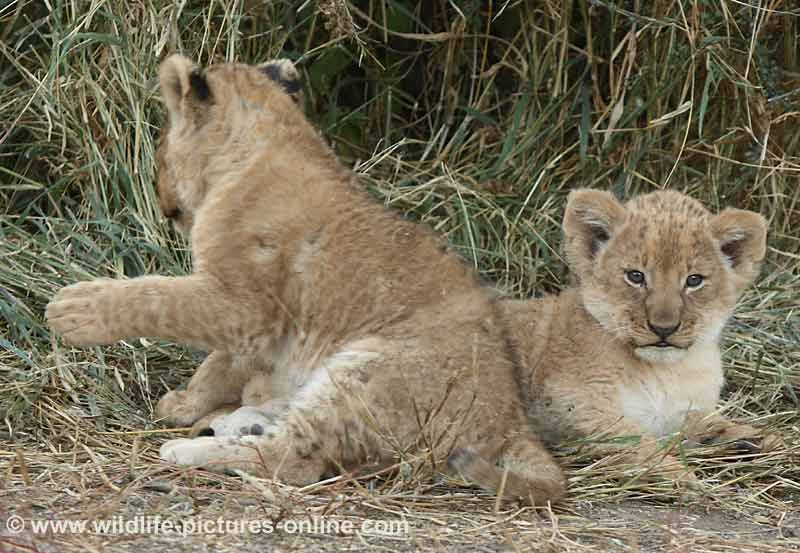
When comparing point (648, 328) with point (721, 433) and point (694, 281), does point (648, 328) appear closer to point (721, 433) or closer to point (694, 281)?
point (694, 281)

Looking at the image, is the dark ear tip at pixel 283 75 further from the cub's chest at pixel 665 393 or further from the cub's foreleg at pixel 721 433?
the cub's foreleg at pixel 721 433

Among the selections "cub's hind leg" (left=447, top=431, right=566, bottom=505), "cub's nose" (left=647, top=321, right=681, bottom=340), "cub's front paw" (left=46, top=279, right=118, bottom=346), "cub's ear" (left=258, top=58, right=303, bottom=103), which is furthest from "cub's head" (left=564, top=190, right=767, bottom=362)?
"cub's front paw" (left=46, top=279, right=118, bottom=346)

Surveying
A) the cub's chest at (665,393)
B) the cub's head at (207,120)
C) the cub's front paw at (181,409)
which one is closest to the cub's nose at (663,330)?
the cub's chest at (665,393)

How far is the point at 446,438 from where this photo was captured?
4.47 m

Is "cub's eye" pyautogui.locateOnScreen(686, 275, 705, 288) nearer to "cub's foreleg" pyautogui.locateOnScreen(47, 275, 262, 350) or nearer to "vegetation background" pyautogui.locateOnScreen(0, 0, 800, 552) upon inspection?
"vegetation background" pyautogui.locateOnScreen(0, 0, 800, 552)

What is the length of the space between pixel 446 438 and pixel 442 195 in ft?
8.03

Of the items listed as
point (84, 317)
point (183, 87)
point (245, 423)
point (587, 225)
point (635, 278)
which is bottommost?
point (245, 423)

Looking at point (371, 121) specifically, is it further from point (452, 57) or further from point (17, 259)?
point (17, 259)

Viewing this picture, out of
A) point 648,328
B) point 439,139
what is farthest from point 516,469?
point 439,139

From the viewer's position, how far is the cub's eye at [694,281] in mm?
Result: 5047

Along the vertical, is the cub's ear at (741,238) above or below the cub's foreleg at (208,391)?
above

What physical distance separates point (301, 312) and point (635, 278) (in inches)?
50.3

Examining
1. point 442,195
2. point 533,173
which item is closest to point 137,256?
point 442,195

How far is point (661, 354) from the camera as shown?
500 cm
